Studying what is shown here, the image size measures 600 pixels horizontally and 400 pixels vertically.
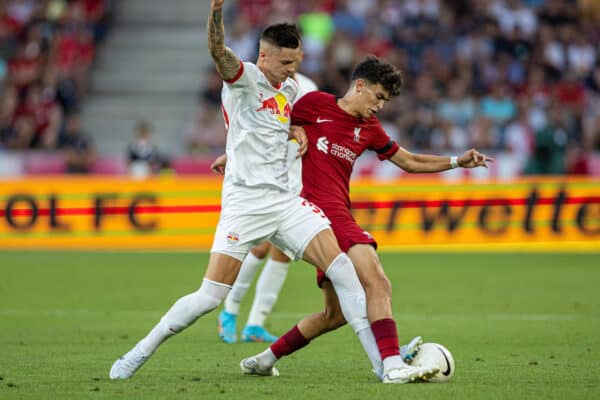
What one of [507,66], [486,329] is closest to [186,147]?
[507,66]

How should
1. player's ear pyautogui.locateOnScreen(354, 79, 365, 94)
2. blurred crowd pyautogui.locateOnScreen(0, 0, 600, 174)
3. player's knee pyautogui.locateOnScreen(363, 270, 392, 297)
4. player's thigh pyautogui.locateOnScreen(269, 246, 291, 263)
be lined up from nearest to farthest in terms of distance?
1. player's knee pyautogui.locateOnScreen(363, 270, 392, 297)
2. player's ear pyautogui.locateOnScreen(354, 79, 365, 94)
3. player's thigh pyautogui.locateOnScreen(269, 246, 291, 263)
4. blurred crowd pyautogui.locateOnScreen(0, 0, 600, 174)

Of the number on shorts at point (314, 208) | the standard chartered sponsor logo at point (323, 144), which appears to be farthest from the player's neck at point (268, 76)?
the number on shorts at point (314, 208)

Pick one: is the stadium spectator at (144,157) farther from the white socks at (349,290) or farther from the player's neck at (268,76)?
the white socks at (349,290)

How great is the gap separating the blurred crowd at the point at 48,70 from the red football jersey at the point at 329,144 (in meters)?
14.6

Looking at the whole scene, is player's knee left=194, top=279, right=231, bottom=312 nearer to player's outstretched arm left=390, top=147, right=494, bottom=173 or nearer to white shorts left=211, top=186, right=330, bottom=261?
white shorts left=211, top=186, right=330, bottom=261

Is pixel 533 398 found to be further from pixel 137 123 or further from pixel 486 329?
pixel 137 123

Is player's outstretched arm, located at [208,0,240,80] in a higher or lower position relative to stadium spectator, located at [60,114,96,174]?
higher

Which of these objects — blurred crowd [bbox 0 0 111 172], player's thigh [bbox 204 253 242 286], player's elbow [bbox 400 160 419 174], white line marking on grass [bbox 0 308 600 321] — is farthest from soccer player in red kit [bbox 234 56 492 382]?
blurred crowd [bbox 0 0 111 172]

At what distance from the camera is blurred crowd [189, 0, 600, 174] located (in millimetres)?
21391

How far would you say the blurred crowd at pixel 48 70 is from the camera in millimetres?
23562

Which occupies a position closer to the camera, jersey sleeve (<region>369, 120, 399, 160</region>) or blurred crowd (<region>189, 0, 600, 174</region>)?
jersey sleeve (<region>369, 120, 399, 160</region>)

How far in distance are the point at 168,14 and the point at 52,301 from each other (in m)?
17.2

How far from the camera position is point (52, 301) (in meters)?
12.5

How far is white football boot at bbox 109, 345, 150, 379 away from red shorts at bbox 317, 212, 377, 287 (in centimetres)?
126
